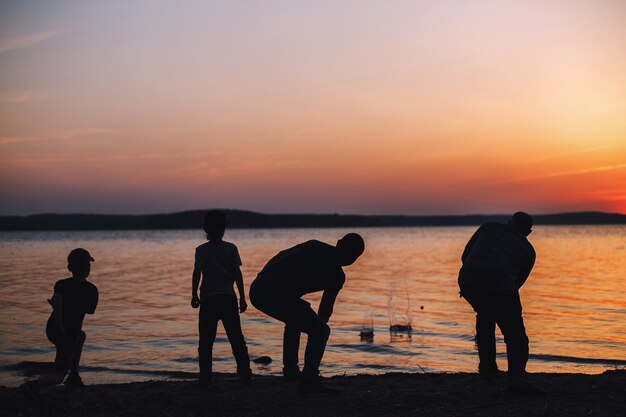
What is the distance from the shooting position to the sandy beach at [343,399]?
290 inches

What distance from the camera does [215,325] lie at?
8602 mm

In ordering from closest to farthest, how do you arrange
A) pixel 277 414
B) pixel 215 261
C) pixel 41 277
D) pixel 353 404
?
pixel 277 414 < pixel 353 404 < pixel 215 261 < pixel 41 277

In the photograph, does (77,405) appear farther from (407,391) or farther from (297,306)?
(407,391)

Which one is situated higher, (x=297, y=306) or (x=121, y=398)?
(x=297, y=306)

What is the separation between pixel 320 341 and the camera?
781 centimetres

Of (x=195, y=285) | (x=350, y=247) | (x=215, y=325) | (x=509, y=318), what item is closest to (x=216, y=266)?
(x=195, y=285)

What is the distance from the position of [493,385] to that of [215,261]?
355cm

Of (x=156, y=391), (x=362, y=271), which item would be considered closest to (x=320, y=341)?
(x=156, y=391)

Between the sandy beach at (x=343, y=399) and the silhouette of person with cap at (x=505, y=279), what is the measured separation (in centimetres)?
44

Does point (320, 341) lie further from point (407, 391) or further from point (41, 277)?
point (41, 277)

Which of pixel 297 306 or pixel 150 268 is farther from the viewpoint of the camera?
pixel 150 268

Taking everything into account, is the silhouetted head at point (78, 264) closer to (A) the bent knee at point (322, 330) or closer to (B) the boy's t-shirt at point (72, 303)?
(B) the boy's t-shirt at point (72, 303)

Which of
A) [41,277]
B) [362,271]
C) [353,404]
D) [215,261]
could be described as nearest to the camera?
[353,404]

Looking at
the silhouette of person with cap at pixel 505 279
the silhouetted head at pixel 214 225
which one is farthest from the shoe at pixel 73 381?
the silhouette of person with cap at pixel 505 279
